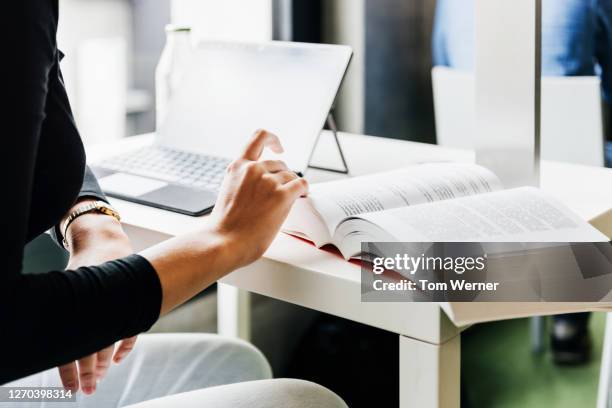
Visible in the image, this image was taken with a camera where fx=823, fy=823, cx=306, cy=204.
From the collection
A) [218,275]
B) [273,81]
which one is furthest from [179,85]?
[218,275]

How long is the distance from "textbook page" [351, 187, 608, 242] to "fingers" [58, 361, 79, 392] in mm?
295

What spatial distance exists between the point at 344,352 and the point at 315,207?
1050mm

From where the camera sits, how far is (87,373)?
76 cm

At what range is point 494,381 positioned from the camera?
1889mm

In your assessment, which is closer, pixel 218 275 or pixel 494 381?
pixel 218 275

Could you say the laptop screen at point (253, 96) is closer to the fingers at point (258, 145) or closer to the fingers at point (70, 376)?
the fingers at point (258, 145)

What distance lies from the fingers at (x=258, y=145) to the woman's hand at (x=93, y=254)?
158 mm

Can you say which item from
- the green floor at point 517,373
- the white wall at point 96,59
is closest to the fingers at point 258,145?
the white wall at point 96,59

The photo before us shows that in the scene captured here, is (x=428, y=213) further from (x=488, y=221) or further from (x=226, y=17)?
(x=226, y=17)

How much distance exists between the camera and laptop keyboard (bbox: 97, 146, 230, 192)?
108cm

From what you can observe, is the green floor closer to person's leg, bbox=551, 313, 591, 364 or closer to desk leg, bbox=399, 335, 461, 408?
person's leg, bbox=551, 313, 591, 364

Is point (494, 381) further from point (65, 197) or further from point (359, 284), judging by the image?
point (65, 197)

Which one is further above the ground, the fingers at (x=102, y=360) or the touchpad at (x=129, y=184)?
the touchpad at (x=129, y=184)

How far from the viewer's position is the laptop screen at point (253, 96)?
3.53ft
